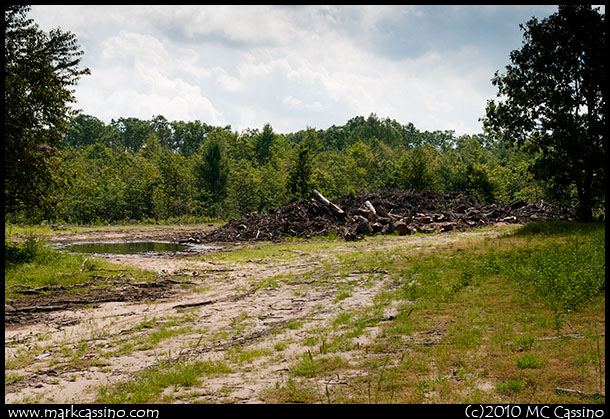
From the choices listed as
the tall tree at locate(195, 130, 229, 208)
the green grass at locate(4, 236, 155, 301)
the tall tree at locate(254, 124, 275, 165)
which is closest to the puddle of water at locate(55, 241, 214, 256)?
the green grass at locate(4, 236, 155, 301)

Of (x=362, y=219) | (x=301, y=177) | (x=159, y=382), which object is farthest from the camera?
(x=301, y=177)

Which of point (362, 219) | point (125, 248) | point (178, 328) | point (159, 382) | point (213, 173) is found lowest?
point (125, 248)

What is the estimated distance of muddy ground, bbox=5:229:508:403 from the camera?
581cm

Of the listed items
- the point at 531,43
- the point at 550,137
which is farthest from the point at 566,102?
the point at 531,43

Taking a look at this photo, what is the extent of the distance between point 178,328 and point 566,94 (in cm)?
2160

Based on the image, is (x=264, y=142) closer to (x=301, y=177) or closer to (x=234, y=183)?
(x=234, y=183)

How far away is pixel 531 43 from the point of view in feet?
71.9

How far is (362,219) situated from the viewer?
30031mm

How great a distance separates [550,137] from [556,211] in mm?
13532

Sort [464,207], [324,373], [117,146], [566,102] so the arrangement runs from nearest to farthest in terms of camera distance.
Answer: [324,373]
[566,102]
[464,207]
[117,146]

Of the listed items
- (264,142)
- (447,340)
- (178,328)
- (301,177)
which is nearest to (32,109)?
(178,328)

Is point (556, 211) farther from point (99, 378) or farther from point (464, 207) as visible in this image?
point (99, 378)

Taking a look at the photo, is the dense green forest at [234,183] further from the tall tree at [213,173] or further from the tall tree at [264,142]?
the tall tree at [264,142]

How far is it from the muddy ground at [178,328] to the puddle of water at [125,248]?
9.55m
